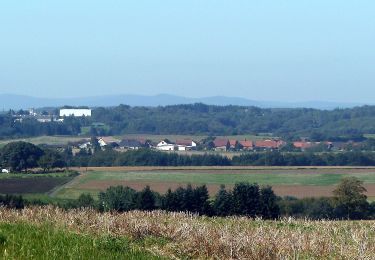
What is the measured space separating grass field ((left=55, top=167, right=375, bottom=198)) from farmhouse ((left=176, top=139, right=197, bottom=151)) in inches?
1068

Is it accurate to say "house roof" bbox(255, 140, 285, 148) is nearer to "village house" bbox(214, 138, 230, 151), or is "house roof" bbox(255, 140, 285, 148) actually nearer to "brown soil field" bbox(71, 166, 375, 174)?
"village house" bbox(214, 138, 230, 151)

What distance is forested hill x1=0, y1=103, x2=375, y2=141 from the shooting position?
121569mm

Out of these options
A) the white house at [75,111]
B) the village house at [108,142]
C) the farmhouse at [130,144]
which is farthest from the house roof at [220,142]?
the white house at [75,111]

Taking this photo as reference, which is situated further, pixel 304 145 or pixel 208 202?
pixel 304 145

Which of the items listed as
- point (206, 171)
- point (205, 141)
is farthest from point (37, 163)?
point (205, 141)

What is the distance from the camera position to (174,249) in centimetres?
1330

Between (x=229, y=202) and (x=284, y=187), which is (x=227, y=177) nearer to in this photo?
(x=284, y=187)

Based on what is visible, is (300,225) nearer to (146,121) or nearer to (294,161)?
(294,161)

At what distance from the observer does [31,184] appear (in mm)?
52062

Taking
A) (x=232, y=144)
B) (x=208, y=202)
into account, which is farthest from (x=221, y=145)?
(x=208, y=202)

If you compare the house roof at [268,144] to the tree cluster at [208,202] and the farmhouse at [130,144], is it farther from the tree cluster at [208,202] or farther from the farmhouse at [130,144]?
the tree cluster at [208,202]

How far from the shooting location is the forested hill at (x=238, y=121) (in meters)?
132

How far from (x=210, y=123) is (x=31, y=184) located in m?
96.1

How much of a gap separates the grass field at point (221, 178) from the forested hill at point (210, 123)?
4272cm
